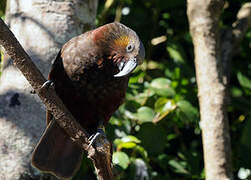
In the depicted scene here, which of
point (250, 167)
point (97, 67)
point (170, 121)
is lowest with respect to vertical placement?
point (250, 167)

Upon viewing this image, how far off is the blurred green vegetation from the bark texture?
0.50m

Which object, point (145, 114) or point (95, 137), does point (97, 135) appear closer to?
point (95, 137)

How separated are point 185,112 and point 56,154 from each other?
857 millimetres

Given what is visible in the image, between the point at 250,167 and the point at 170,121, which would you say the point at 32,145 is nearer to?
the point at 170,121

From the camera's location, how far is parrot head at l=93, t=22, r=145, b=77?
2.18 meters

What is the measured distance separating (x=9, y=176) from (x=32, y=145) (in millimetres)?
197

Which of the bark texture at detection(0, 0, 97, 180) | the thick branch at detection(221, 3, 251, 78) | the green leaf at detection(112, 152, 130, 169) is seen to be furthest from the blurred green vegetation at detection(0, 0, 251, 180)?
the bark texture at detection(0, 0, 97, 180)

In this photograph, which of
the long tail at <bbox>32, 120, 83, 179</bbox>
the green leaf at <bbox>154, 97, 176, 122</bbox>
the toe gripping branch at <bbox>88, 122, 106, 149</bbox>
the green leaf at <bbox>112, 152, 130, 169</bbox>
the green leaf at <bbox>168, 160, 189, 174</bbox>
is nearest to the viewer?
the toe gripping branch at <bbox>88, 122, 106, 149</bbox>

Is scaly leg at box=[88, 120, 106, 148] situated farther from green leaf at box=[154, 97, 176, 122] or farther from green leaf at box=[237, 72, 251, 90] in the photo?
green leaf at box=[237, 72, 251, 90]

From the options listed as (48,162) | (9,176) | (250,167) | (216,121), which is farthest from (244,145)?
(9,176)

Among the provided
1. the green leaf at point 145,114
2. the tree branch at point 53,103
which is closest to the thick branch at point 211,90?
the green leaf at point 145,114

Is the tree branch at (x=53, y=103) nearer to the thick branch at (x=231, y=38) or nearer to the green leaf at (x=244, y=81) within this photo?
the thick branch at (x=231, y=38)

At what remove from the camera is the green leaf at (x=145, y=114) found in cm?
277

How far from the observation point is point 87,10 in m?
2.72
